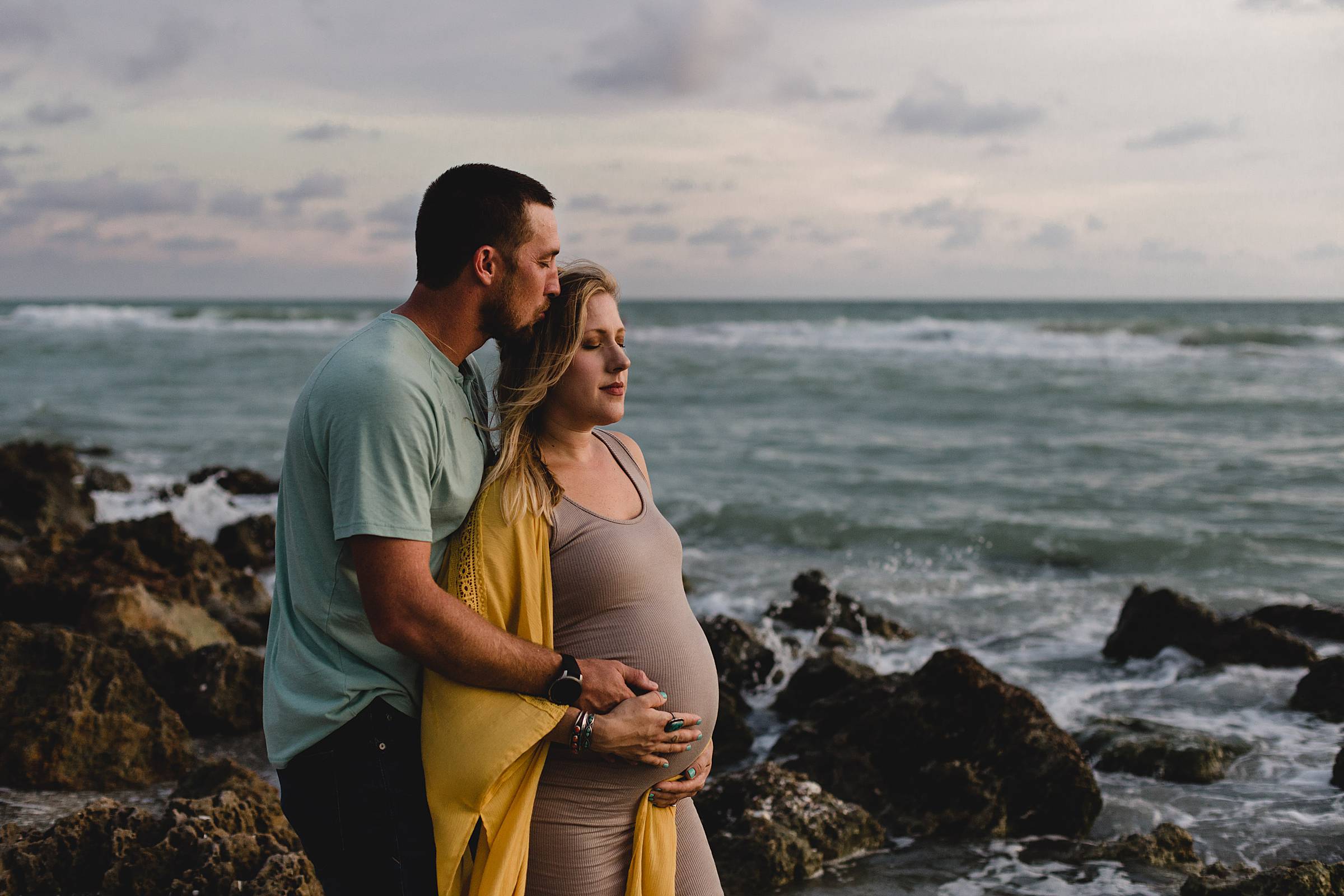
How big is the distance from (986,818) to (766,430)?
49.5ft

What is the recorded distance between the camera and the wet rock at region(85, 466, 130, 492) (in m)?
13.9

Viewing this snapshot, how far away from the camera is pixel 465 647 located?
104 inches

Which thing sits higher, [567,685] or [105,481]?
[567,685]

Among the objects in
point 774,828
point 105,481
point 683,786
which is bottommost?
point 774,828

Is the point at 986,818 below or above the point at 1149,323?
below

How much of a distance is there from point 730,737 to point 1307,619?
17.8ft

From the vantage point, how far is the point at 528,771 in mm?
2846

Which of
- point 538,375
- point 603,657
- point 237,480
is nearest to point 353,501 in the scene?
point 538,375

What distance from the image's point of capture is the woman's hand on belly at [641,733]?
9.42ft

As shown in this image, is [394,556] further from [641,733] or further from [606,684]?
[641,733]

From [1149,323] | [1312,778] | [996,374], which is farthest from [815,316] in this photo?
[1312,778]

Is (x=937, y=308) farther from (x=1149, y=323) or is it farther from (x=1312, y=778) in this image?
(x=1312, y=778)

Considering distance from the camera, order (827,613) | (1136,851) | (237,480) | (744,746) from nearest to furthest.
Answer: (1136,851)
(744,746)
(827,613)
(237,480)

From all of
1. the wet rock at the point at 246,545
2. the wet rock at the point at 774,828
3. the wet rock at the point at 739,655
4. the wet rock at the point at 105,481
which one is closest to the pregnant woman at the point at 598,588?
the wet rock at the point at 774,828
